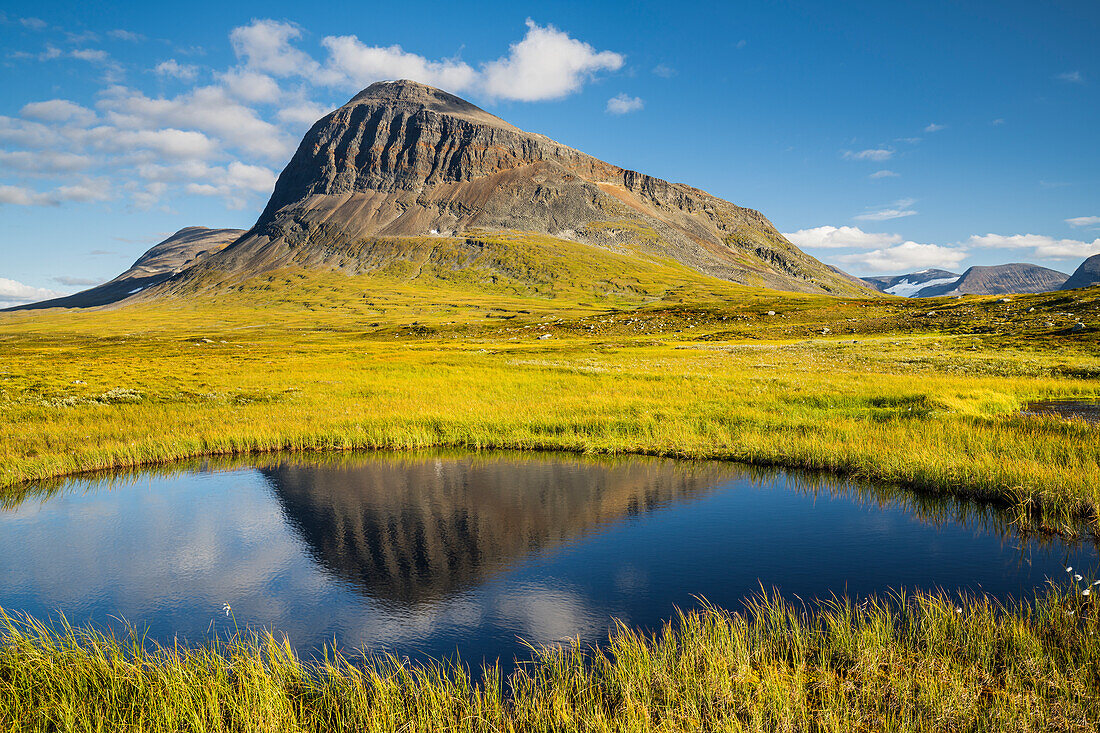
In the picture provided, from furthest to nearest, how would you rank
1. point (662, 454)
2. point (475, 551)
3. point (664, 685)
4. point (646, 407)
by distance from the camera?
1. point (646, 407)
2. point (662, 454)
3. point (475, 551)
4. point (664, 685)

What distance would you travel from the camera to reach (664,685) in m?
7.87

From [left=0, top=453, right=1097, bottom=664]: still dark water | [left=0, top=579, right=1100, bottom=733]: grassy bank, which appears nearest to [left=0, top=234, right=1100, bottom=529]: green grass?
[left=0, top=453, right=1097, bottom=664]: still dark water

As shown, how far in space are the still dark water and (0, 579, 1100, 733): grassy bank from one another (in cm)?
160

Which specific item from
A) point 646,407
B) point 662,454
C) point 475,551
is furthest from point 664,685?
point 646,407

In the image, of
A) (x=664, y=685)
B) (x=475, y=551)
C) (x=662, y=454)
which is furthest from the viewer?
(x=662, y=454)

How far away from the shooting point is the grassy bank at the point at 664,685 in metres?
7.10

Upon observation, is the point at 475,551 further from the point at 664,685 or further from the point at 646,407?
the point at 646,407

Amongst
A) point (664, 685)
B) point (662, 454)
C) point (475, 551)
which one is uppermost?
point (662, 454)

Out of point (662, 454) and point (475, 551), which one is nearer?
point (475, 551)

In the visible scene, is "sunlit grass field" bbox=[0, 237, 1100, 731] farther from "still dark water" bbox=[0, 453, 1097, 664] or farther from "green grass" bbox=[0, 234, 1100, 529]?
"still dark water" bbox=[0, 453, 1097, 664]

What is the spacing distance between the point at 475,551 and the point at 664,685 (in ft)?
24.8

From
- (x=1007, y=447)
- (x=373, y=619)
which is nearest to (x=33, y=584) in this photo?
(x=373, y=619)

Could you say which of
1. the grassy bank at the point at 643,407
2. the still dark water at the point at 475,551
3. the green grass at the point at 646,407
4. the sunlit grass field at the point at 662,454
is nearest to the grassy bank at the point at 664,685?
the sunlit grass field at the point at 662,454

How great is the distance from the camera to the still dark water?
36.7ft
